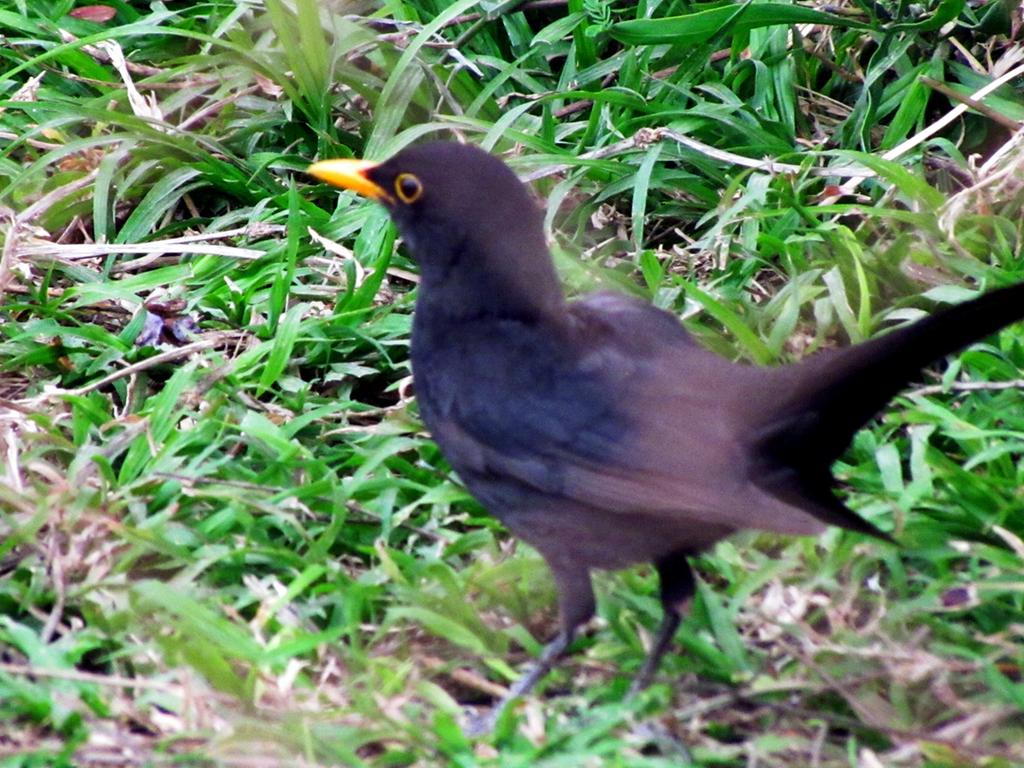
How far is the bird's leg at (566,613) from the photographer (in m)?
3.86

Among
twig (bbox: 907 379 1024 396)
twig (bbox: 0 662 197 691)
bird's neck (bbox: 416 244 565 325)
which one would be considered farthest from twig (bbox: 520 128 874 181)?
twig (bbox: 0 662 197 691)

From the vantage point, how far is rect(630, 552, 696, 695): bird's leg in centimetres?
388

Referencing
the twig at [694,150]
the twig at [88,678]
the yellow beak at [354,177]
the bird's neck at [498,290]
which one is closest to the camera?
the twig at [88,678]

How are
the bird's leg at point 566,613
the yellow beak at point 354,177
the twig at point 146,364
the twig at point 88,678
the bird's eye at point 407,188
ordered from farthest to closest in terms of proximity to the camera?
the twig at point 146,364 → the yellow beak at point 354,177 → the bird's eye at point 407,188 → the bird's leg at point 566,613 → the twig at point 88,678

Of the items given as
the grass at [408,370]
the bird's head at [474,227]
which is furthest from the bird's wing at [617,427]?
the grass at [408,370]

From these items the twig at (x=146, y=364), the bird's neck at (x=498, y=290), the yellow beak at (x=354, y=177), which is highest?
the yellow beak at (x=354, y=177)

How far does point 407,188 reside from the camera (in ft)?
13.8

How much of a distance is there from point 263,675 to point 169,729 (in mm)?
265

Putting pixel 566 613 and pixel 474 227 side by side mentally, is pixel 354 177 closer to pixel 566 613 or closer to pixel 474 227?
pixel 474 227

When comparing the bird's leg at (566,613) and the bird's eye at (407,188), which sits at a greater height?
the bird's eye at (407,188)

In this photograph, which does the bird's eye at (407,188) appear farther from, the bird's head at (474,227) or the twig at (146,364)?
the twig at (146,364)

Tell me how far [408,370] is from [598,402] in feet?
4.92

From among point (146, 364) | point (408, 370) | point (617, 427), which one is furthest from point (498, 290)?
point (146, 364)

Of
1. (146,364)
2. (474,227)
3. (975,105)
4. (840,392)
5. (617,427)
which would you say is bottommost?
(146,364)
